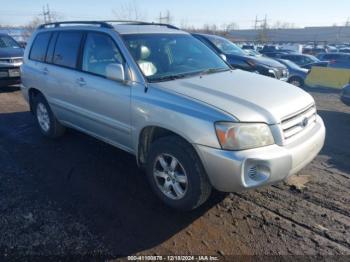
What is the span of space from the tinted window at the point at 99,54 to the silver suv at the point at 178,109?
0.01 m

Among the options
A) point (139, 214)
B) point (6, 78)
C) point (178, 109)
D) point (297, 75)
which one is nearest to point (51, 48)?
point (178, 109)

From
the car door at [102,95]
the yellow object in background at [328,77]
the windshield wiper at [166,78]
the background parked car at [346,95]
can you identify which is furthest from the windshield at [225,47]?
the windshield wiper at [166,78]

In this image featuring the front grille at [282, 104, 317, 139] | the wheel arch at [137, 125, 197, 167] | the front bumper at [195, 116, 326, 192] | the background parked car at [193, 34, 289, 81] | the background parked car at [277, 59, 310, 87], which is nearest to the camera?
the front bumper at [195, 116, 326, 192]

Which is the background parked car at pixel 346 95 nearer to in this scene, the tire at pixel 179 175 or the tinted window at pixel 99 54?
the tire at pixel 179 175

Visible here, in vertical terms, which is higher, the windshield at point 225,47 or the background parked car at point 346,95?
the windshield at point 225,47

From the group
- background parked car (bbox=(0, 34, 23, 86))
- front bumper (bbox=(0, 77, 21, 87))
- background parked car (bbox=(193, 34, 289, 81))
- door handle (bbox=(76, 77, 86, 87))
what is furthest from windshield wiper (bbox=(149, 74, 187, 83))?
front bumper (bbox=(0, 77, 21, 87))

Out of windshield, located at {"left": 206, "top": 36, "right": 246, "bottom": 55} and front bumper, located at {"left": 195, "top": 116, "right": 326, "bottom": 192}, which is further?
windshield, located at {"left": 206, "top": 36, "right": 246, "bottom": 55}

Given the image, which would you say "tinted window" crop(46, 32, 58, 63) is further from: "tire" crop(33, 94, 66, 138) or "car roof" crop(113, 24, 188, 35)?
"car roof" crop(113, 24, 188, 35)

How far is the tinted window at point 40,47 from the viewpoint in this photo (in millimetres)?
5184

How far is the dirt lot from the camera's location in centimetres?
285

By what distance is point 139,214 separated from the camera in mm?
3322

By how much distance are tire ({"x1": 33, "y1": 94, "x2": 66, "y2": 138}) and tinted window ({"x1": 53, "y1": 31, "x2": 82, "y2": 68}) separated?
883 mm

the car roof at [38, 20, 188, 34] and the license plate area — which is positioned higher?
the car roof at [38, 20, 188, 34]

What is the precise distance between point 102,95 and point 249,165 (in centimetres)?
202
